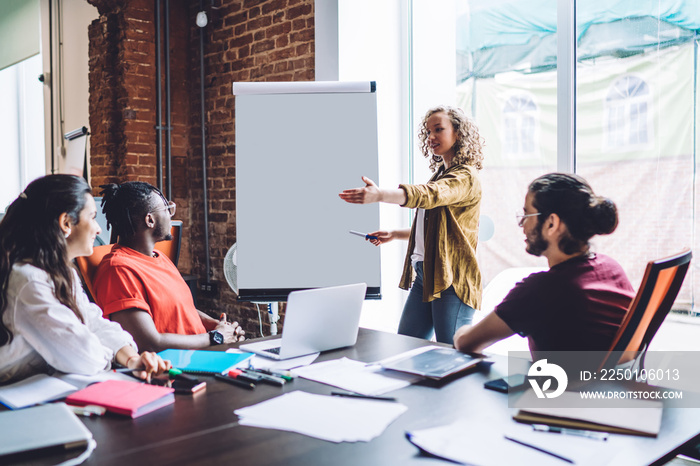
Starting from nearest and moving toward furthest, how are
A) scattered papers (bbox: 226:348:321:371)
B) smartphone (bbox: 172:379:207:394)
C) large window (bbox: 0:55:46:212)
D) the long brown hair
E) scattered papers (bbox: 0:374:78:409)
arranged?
scattered papers (bbox: 0:374:78:409), smartphone (bbox: 172:379:207:394), the long brown hair, scattered papers (bbox: 226:348:321:371), large window (bbox: 0:55:46:212)

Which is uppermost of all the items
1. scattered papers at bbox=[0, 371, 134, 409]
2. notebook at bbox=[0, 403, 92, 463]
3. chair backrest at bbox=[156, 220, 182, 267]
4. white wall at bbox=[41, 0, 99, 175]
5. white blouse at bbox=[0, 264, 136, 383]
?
white wall at bbox=[41, 0, 99, 175]

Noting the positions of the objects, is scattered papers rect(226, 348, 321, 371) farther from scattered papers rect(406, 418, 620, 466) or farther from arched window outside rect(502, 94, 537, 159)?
arched window outside rect(502, 94, 537, 159)

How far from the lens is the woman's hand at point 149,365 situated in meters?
1.49

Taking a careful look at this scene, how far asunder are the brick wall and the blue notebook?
2.44 m

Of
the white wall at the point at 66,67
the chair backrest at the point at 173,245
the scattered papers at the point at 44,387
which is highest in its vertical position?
the white wall at the point at 66,67

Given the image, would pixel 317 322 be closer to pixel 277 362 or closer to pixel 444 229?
pixel 277 362

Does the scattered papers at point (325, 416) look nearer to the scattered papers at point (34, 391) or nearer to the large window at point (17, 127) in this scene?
the scattered papers at point (34, 391)

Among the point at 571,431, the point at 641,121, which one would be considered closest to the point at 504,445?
the point at 571,431

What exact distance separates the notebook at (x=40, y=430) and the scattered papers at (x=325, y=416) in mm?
311

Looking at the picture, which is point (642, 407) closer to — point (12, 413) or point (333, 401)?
point (333, 401)

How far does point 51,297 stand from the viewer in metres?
1.49

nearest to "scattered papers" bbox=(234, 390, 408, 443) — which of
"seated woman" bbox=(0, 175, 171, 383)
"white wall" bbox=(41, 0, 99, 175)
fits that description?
"seated woman" bbox=(0, 175, 171, 383)

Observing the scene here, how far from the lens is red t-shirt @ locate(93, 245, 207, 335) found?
1898mm

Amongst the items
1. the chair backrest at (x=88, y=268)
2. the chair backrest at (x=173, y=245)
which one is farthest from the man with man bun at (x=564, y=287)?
the chair backrest at (x=173, y=245)
